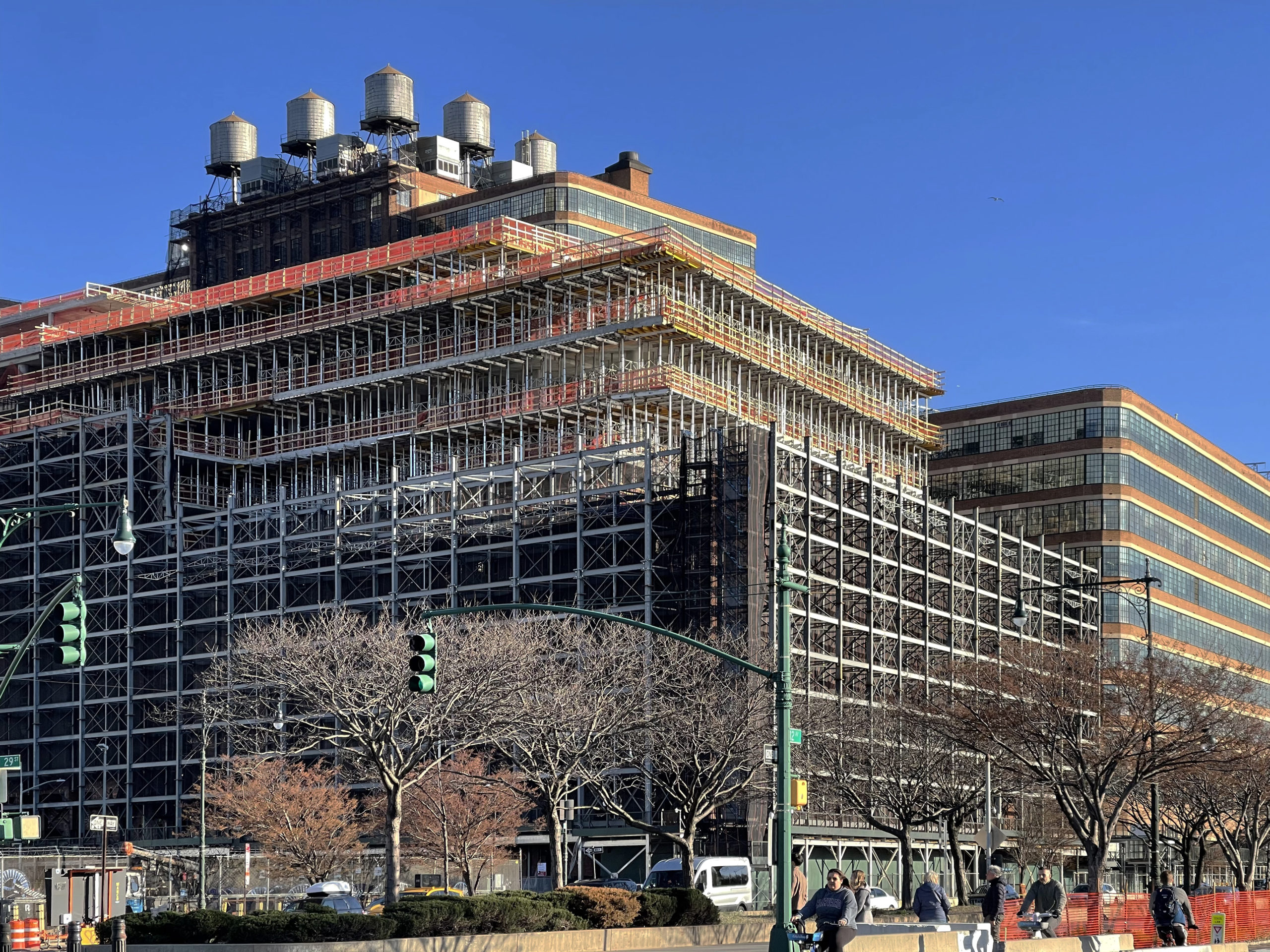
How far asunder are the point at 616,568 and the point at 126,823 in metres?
29.6

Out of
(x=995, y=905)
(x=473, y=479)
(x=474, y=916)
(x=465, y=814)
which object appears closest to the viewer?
(x=995, y=905)

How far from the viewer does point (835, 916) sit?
27.6 metres

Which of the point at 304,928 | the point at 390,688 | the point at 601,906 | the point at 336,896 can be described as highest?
the point at 390,688

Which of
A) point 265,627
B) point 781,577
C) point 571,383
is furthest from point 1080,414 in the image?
point 781,577

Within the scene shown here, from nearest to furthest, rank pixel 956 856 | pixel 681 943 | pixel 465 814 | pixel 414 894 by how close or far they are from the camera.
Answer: pixel 681 943
pixel 414 894
pixel 956 856
pixel 465 814

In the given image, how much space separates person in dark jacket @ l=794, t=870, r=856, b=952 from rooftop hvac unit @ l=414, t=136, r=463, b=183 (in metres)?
109

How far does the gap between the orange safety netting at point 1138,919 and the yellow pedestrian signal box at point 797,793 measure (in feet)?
26.8

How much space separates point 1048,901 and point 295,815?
4403 centimetres

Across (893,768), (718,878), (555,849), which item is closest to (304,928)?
(555,849)

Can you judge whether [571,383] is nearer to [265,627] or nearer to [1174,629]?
[265,627]

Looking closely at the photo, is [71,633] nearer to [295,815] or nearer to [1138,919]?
[1138,919]

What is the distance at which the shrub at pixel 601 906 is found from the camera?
4069 centimetres

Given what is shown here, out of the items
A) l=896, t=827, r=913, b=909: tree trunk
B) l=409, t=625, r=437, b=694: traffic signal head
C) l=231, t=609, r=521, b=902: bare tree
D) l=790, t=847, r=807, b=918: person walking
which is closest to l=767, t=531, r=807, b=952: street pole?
l=790, t=847, r=807, b=918: person walking

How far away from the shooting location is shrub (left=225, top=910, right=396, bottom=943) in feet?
117
